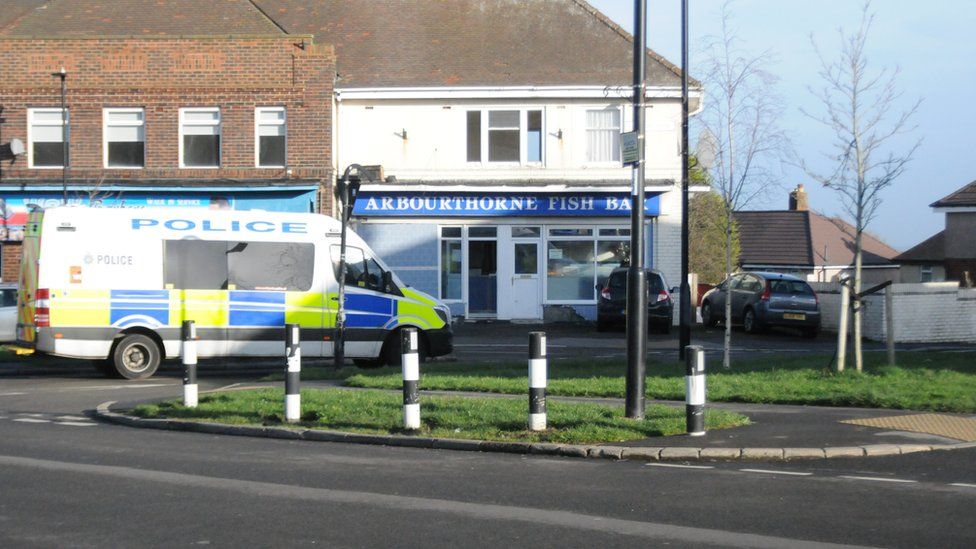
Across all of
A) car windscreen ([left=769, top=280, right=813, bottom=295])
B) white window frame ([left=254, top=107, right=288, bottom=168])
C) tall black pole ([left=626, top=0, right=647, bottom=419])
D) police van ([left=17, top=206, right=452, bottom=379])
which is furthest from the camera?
white window frame ([left=254, top=107, right=288, bottom=168])

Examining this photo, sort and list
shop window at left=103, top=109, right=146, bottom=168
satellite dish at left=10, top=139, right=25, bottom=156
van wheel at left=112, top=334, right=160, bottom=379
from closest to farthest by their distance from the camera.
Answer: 1. van wheel at left=112, top=334, right=160, bottom=379
2. satellite dish at left=10, top=139, right=25, bottom=156
3. shop window at left=103, top=109, right=146, bottom=168

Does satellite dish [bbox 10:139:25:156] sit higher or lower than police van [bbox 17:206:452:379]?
higher

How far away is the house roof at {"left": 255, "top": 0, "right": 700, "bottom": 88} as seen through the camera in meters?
32.4

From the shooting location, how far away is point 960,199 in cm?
4659

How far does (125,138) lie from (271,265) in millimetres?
13333

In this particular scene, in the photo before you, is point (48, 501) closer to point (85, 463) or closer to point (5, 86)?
point (85, 463)

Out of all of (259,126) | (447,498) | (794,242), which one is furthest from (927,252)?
(447,498)

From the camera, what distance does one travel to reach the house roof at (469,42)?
3241cm

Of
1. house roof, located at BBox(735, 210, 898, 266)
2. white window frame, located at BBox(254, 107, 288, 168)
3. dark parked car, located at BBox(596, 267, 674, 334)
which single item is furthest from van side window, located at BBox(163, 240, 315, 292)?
house roof, located at BBox(735, 210, 898, 266)

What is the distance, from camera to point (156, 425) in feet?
43.7

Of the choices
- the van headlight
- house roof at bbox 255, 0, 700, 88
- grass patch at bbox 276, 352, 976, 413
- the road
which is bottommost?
the road

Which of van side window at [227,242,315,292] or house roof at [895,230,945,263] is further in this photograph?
house roof at [895,230,945,263]

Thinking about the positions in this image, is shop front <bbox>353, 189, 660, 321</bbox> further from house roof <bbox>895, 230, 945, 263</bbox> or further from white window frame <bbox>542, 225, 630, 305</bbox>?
house roof <bbox>895, 230, 945, 263</bbox>

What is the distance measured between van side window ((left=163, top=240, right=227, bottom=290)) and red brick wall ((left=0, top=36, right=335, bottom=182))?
11.2 m
